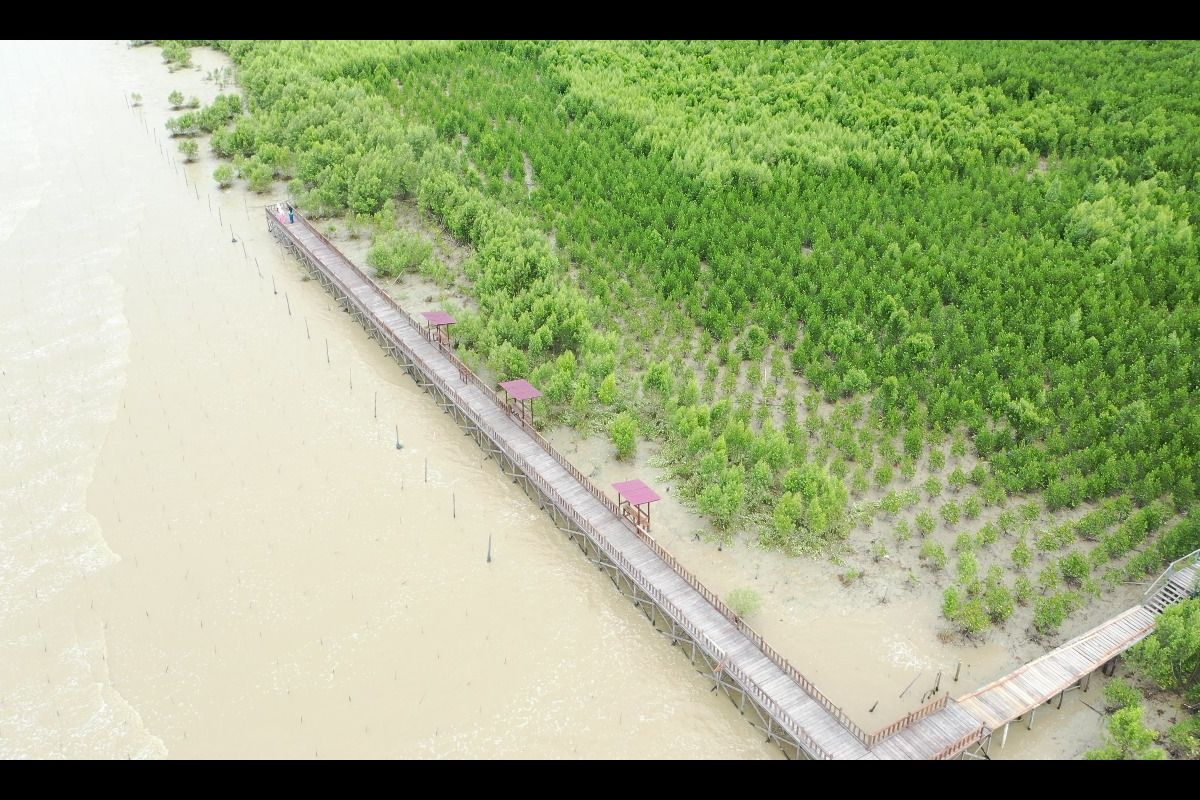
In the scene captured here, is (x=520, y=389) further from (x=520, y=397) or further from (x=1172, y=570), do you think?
(x=1172, y=570)

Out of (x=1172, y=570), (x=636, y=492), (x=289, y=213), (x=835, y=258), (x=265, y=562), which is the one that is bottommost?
(x=265, y=562)

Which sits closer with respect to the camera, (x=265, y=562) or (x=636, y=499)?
(x=636, y=499)

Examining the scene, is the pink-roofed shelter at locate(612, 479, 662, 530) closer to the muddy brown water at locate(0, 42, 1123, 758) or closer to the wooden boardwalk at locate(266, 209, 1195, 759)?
the wooden boardwalk at locate(266, 209, 1195, 759)

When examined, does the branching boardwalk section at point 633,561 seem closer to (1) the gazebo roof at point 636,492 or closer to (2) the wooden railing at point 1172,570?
(1) the gazebo roof at point 636,492

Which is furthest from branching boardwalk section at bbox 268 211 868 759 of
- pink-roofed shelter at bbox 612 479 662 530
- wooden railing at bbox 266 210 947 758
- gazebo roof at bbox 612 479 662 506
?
gazebo roof at bbox 612 479 662 506

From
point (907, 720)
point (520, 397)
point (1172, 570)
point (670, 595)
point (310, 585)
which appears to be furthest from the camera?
point (520, 397)

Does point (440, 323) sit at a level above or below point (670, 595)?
above

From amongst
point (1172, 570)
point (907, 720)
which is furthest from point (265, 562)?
point (1172, 570)
